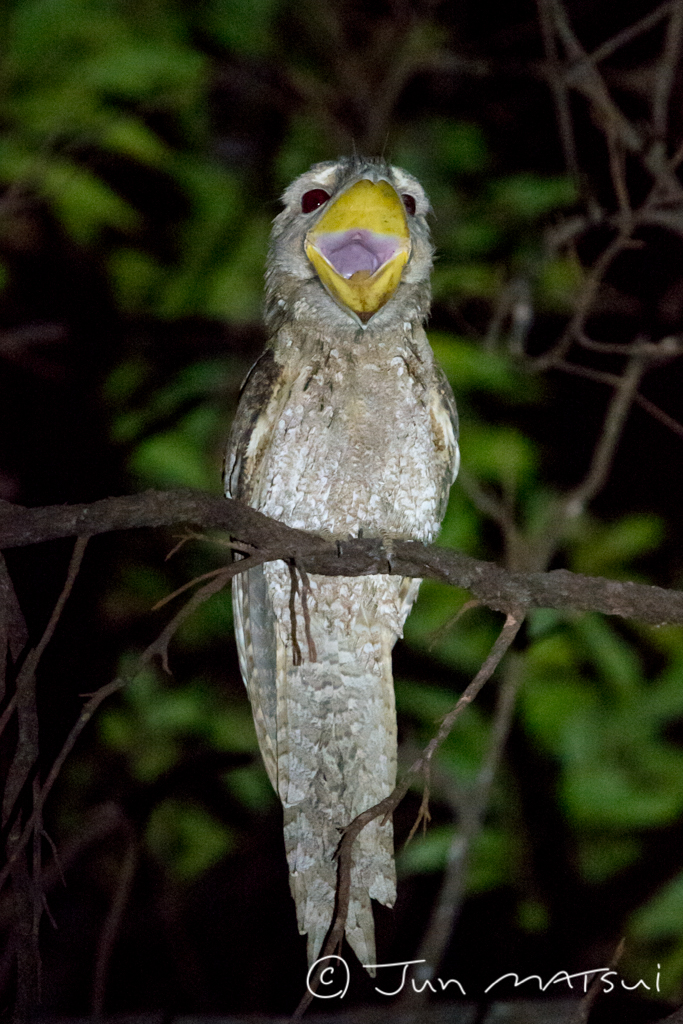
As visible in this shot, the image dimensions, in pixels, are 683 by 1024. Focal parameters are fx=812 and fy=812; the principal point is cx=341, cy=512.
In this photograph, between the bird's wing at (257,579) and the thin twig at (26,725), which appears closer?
the thin twig at (26,725)

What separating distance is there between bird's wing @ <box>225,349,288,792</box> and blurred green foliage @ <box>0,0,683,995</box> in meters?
0.59

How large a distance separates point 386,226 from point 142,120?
58.2 inches

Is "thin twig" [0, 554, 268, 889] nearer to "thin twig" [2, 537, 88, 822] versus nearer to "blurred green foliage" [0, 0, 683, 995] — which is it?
"thin twig" [2, 537, 88, 822]

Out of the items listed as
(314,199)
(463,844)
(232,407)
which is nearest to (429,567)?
(314,199)

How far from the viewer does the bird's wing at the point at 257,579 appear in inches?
53.1

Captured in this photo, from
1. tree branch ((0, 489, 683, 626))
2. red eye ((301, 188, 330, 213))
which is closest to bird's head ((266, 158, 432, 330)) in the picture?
red eye ((301, 188, 330, 213))

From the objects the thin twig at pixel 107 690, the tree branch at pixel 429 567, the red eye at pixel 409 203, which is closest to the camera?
the thin twig at pixel 107 690

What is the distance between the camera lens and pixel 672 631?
1910 millimetres

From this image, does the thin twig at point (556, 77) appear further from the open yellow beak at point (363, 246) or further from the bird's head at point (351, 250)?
the open yellow beak at point (363, 246)

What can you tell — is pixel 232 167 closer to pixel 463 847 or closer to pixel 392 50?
pixel 392 50

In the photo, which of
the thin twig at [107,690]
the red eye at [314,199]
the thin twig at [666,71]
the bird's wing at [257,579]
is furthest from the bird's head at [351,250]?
the thin twig at [666,71]

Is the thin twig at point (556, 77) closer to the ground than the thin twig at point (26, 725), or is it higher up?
higher up

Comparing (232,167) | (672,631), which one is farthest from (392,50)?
(672,631)

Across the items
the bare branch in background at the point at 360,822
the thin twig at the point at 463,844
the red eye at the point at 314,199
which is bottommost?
the thin twig at the point at 463,844
